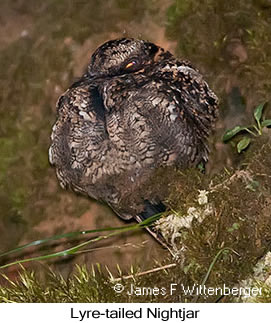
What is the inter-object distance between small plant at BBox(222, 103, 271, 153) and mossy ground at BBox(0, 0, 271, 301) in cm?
2

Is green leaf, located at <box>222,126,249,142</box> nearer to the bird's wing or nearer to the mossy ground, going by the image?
the mossy ground

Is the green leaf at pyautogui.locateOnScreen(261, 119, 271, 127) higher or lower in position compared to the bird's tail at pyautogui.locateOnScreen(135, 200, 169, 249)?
higher

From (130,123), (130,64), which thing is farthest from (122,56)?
(130,123)

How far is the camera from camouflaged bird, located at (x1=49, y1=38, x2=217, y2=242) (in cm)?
142

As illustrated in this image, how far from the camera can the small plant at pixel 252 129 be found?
1427 millimetres

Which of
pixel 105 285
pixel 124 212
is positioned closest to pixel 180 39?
pixel 124 212

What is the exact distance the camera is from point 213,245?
4.41ft

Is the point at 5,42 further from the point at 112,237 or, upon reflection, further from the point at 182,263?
the point at 182,263

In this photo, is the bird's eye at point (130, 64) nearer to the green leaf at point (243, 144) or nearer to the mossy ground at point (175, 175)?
the mossy ground at point (175, 175)

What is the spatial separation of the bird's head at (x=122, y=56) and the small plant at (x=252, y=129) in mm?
241

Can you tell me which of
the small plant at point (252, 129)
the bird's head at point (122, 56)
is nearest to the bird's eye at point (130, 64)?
the bird's head at point (122, 56)

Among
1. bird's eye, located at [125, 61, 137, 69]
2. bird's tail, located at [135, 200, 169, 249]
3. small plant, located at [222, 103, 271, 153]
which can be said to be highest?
bird's eye, located at [125, 61, 137, 69]

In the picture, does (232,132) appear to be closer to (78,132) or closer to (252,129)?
(252,129)

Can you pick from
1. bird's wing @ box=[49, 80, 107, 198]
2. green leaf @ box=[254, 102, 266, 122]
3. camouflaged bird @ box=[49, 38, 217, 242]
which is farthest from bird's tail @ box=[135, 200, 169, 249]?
green leaf @ box=[254, 102, 266, 122]
